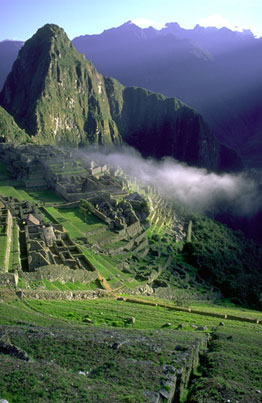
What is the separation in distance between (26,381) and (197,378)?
5.81 meters

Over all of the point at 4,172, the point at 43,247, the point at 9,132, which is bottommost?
the point at 43,247

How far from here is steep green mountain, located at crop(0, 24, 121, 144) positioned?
158625 millimetres

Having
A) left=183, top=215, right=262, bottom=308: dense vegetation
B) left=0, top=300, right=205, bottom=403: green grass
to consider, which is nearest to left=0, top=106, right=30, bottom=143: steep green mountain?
left=183, top=215, right=262, bottom=308: dense vegetation

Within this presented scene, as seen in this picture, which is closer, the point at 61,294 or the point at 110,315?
the point at 110,315

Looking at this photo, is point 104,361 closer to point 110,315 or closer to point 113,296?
point 110,315

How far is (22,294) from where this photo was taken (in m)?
19.5

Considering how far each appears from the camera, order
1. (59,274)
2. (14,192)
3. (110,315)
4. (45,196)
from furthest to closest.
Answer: (45,196), (14,192), (59,274), (110,315)

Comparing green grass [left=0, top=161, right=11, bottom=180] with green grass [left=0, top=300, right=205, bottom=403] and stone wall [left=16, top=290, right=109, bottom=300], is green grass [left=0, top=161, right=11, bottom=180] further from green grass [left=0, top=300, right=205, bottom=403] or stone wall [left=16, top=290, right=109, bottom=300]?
green grass [left=0, top=300, right=205, bottom=403]

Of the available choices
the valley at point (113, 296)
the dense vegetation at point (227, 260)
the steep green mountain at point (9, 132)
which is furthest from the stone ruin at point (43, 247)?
the steep green mountain at point (9, 132)

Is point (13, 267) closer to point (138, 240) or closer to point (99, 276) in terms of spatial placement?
point (99, 276)

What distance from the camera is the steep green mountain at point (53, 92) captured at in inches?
6245

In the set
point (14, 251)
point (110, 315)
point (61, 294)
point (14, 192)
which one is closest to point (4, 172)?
point (14, 192)

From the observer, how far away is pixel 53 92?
554 ft

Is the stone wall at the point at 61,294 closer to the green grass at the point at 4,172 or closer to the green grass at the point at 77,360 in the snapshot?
the green grass at the point at 77,360
